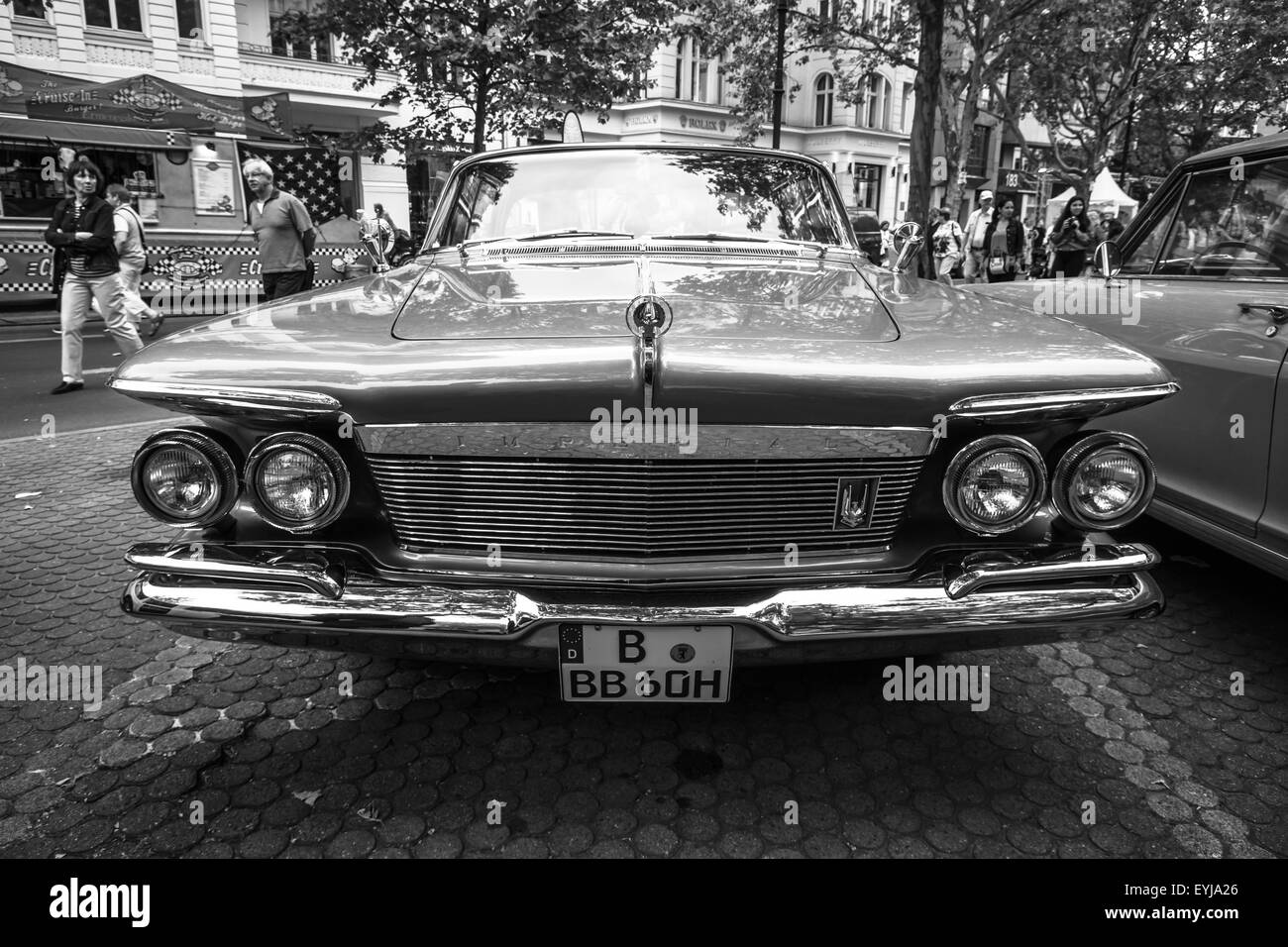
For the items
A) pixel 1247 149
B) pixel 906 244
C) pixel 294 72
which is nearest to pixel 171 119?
pixel 294 72

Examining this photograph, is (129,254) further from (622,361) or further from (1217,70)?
(1217,70)

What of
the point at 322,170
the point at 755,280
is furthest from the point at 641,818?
the point at 322,170

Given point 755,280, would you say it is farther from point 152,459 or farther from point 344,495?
point 152,459

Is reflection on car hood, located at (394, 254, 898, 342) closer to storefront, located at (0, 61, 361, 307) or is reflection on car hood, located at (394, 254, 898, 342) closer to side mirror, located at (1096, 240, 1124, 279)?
side mirror, located at (1096, 240, 1124, 279)

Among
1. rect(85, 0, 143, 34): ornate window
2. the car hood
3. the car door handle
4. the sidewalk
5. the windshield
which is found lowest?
the sidewalk

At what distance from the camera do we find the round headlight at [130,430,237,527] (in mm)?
1938

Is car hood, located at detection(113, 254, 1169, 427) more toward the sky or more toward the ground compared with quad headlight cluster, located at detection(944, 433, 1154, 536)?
more toward the sky

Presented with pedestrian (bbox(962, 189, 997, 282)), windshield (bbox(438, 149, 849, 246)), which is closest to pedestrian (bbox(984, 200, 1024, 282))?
pedestrian (bbox(962, 189, 997, 282))

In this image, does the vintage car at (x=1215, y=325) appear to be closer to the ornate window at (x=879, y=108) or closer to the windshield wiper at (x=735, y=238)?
the windshield wiper at (x=735, y=238)

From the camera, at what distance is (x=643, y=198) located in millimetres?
3295

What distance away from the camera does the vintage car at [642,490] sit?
72.1 inches

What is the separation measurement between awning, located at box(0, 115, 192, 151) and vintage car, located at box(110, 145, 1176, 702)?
44.4ft

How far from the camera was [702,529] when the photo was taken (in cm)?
194

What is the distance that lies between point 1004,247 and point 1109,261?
9657mm
